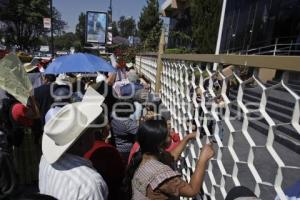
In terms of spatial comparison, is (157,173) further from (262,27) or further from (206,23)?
(206,23)

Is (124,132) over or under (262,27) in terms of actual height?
under

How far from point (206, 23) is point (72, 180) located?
20.5 meters

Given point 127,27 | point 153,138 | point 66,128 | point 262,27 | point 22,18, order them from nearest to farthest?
1. point 66,128
2. point 153,138
3. point 262,27
4. point 22,18
5. point 127,27

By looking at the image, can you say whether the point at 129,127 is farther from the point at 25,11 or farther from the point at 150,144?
the point at 25,11

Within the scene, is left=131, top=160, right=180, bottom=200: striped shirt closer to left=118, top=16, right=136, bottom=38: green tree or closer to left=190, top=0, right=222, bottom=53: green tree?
left=190, top=0, right=222, bottom=53: green tree

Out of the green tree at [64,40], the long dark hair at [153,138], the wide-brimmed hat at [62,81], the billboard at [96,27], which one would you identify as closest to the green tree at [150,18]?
the billboard at [96,27]

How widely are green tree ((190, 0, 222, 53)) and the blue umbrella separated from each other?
1614 cm

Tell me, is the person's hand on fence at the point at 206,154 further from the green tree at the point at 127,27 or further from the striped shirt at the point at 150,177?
the green tree at the point at 127,27

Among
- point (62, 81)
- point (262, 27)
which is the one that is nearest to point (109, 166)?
point (62, 81)

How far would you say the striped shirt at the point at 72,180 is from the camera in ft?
5.97

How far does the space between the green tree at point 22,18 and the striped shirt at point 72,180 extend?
62792 mm

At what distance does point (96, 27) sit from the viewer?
23.1m

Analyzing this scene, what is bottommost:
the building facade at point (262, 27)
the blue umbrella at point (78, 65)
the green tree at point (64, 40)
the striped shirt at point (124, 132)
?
the green tree at point (64, 40)

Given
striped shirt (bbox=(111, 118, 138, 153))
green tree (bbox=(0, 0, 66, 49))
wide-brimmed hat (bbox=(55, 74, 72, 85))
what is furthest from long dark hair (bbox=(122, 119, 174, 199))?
green tree (bbox=(0, 0, 66, 49))
